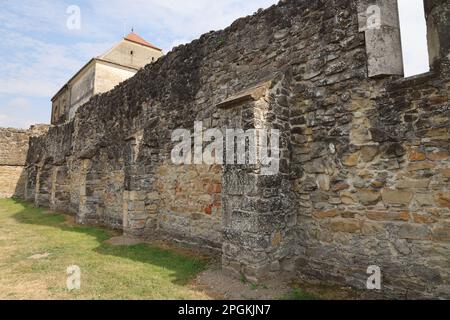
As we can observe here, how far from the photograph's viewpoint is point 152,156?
304 inches

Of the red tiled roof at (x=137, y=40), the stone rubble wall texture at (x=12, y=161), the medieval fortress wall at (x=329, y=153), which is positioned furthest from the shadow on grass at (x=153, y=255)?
the red tiled roof at (x=137, y=40)

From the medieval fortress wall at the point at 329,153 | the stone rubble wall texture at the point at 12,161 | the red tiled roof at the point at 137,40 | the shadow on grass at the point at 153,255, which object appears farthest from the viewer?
the red tiled roof at the point at 137,40

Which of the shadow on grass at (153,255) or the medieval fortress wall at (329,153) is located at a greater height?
the medieval fortress wall at (329,153)

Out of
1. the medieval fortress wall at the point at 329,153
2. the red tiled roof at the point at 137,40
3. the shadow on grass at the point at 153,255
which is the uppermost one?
the red tiled roof at the point at 137,40

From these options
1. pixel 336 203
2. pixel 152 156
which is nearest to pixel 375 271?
pixel 336 203

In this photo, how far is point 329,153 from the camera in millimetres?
4273

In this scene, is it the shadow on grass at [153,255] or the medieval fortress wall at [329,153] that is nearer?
the medieval fortress wall at [329,153]

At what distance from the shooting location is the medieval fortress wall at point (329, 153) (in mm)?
3441

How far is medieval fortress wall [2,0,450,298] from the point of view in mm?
3441

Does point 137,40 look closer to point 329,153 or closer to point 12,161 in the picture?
point 12,161

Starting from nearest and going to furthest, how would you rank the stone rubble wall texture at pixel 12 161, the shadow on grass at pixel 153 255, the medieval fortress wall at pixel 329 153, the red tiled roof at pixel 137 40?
1. the medieval fortress wall at pixel 329 153
2. the shadow on grass at pixel 153 255
3. the stone rubble wall texture at pixel 12 161
4. the red tiled roof at pixel 137 40

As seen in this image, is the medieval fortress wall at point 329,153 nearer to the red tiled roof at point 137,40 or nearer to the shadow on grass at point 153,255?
the shadow on grass at point 153,255

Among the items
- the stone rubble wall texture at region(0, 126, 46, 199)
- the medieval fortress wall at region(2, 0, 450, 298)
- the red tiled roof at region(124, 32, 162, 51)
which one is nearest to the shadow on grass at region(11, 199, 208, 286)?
the medieval fortress wall at region(2, 0, 450, 298)

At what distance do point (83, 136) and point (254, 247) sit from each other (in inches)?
405
